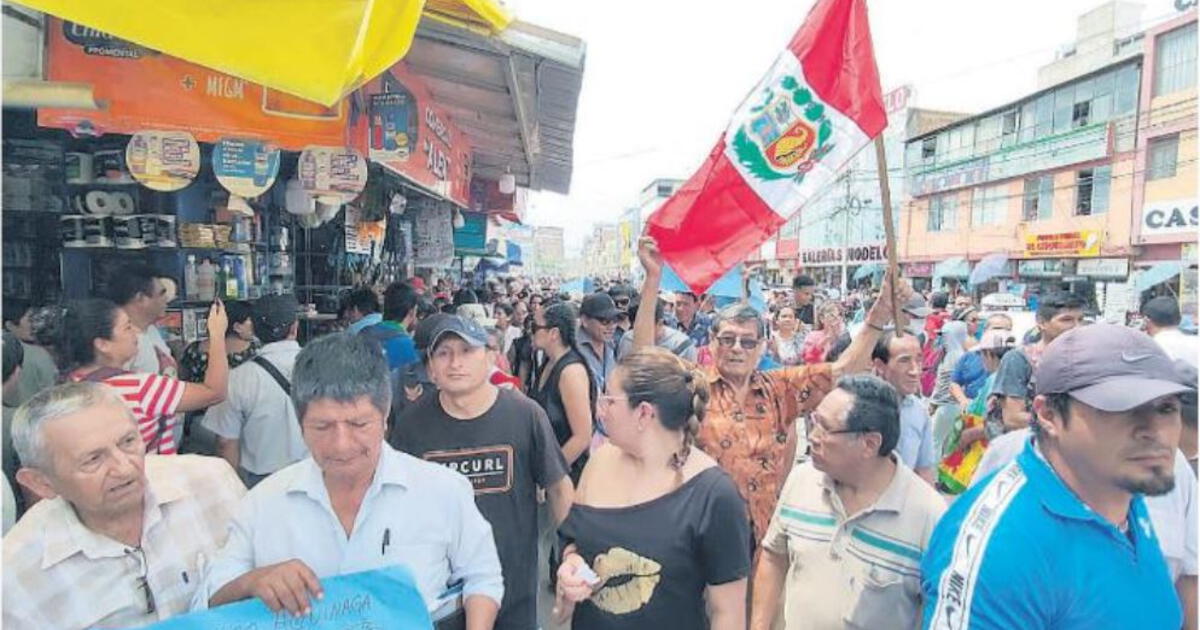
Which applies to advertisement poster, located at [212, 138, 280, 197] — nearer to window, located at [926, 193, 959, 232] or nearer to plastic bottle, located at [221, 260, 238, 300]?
plastic bottle, located at [221, 260, 238, 300]

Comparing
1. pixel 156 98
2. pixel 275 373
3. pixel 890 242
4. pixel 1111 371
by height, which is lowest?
pixel 275 373

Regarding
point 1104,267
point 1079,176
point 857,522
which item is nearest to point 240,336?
point 857,522

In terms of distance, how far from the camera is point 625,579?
7.27ft

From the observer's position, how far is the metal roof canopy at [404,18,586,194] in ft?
11.7

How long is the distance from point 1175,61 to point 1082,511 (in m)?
30.3

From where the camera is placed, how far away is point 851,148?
371cm

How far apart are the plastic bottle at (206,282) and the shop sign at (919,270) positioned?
126 ft

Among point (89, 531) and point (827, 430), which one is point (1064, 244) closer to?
point (827, 430)

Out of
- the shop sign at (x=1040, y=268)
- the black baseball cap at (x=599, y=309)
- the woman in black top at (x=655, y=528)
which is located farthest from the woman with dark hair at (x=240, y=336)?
the shop sign at (x=1040, y=268)

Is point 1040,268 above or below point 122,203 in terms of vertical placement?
above

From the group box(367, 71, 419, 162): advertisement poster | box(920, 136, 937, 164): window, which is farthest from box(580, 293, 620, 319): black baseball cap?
box(920, 136, 937, 164): window

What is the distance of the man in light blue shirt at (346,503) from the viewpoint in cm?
187

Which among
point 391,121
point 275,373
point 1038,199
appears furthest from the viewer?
point 1038,199

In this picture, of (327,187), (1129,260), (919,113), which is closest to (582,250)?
(919,113)
